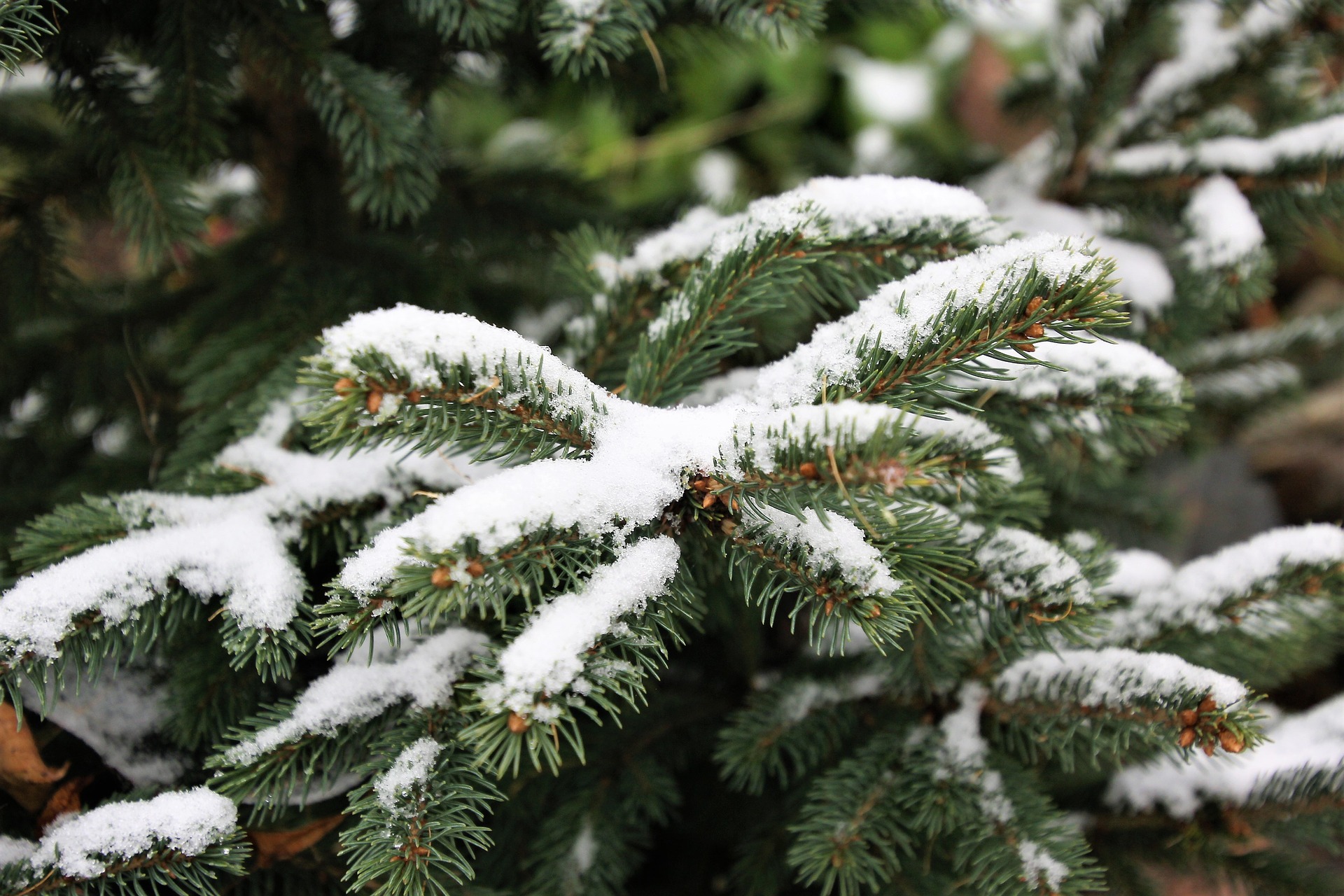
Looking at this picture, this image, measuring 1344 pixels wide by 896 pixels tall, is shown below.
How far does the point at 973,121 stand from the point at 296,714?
2.90 m

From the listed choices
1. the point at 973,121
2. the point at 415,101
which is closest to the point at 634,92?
the point at 415,101

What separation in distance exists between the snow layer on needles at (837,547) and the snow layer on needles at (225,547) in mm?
281

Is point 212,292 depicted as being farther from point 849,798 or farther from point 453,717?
point 849,798

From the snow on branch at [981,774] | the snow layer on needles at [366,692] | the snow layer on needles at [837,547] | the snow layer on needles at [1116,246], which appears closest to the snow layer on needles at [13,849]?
the snow layer on needles at [366,692]

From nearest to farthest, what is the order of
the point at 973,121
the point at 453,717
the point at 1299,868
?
the point at 453,717 < the point at 1299,868 < the point at 973,121

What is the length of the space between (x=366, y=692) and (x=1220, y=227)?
112 cm

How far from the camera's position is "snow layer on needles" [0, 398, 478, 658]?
604 mm

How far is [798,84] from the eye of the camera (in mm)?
2566

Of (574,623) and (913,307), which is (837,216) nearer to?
(913,307)

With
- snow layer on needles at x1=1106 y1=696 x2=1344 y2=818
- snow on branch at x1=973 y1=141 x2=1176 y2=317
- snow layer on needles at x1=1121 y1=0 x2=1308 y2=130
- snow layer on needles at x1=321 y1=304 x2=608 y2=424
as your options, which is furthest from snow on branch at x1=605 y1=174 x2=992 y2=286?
snow layer on needles at x1=1121 y1=0 x2=1308 y2=130

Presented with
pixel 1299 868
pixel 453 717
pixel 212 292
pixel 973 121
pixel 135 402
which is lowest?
pixel 1299 868

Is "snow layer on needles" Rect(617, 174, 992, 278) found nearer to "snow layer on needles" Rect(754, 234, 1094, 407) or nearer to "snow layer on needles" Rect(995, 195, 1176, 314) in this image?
"snow layer on needles" Rect(754, 234, 1094, 407)

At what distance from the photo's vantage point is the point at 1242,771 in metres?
0.85

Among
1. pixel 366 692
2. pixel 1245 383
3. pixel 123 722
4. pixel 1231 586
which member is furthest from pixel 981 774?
pixel 1245 383
